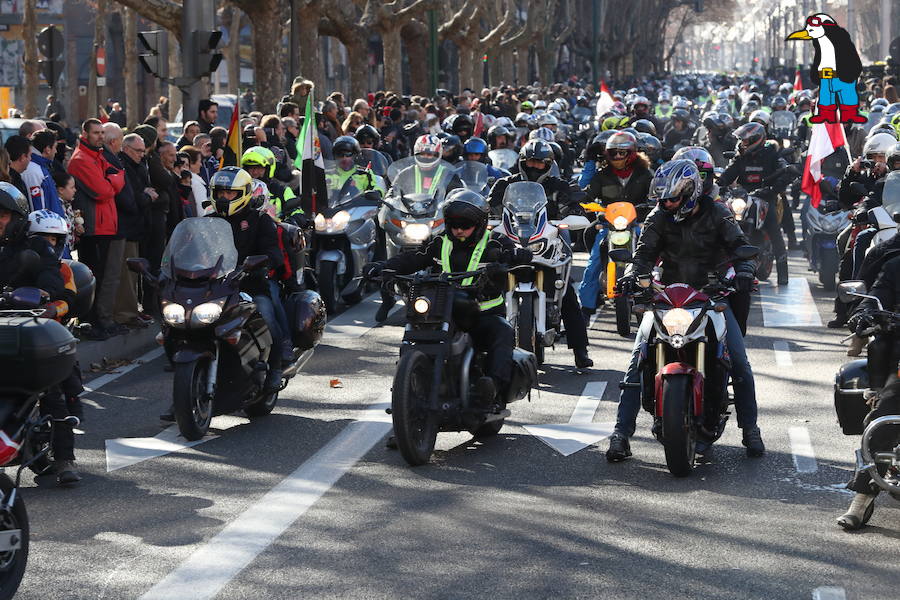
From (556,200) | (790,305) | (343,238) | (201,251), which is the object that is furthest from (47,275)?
(790,305)

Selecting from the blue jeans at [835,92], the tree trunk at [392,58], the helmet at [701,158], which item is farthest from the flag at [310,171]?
the tree trunk at [392,58]

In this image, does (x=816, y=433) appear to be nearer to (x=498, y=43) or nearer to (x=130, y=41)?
(x=130, y=41)

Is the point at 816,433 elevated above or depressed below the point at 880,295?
below

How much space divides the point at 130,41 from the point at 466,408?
119 feet

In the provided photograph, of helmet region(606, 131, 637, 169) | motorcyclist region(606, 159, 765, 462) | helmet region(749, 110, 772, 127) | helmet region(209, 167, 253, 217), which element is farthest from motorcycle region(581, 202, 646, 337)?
helmet region(749, 110, 772, 127)

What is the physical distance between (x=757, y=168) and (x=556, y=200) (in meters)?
5.05

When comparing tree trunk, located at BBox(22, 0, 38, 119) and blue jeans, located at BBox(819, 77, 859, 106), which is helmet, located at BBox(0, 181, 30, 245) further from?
tree trunk, located at BBox(22, 0, 38, 119)

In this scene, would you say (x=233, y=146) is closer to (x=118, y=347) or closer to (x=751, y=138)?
(x=118, y=347)

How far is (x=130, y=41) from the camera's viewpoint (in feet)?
145

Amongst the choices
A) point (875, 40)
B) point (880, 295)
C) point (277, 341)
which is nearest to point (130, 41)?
point (277, 341)

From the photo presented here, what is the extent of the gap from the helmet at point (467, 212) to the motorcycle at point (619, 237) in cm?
453

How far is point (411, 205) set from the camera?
50.9 feet

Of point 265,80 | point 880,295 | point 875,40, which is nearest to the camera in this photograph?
point 880,295

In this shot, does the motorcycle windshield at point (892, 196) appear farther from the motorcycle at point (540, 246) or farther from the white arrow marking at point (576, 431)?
the motorcycle at point (540, 246)
